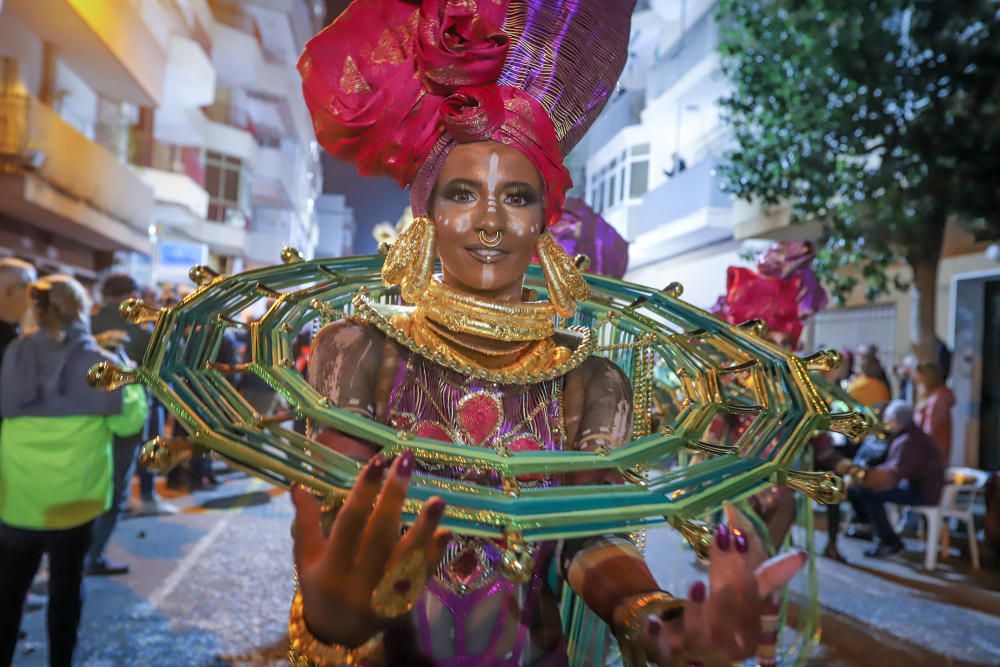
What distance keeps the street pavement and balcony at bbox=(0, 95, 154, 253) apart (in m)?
5.10

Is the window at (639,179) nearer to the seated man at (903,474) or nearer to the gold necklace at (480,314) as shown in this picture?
the gold necklace at (480,314)

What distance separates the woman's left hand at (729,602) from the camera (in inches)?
42.6

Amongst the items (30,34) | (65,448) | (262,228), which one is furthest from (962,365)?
(262,228)

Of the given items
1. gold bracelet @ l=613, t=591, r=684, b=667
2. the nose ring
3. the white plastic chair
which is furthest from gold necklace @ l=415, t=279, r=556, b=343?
the white plastic chair

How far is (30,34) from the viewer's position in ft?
35.6

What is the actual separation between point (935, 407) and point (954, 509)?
0.96 m

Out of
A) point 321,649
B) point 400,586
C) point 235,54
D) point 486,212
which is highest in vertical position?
point 235,54

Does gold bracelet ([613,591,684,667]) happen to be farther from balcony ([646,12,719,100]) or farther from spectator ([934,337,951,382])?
spectator ([934,337,951,382])

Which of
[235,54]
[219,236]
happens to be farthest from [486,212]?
[219,236]

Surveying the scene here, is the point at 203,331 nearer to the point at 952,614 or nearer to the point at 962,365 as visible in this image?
the point at 952,614

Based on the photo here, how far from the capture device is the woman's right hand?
1.05 metres

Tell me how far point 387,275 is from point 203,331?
1.39 feet

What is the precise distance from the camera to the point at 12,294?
4.41 m

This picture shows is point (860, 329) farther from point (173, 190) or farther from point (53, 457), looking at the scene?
point (173, 190)
